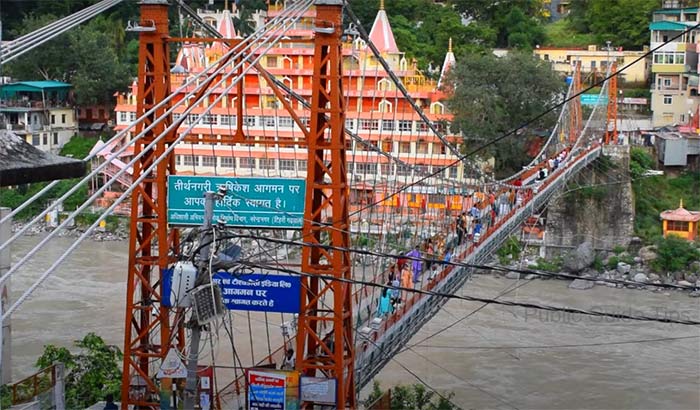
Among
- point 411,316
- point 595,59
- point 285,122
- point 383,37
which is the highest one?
point 383,37

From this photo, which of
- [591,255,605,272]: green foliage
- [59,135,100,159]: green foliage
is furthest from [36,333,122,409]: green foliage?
[59,135,100,159]: green foliage

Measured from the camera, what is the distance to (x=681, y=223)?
51.4 ft

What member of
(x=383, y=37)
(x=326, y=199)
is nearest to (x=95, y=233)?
(x=383, y=37)

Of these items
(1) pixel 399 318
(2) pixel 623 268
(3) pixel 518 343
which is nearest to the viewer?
(1) pixel 399 318

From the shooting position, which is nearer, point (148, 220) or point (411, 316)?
point (148, 220)

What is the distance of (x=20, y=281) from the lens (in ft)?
44.3

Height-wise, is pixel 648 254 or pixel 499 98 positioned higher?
pixel 499 98

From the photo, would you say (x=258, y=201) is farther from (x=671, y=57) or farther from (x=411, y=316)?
(x=671, y=57)

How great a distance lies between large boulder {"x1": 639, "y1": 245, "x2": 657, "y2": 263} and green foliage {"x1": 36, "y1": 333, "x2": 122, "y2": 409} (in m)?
9.00

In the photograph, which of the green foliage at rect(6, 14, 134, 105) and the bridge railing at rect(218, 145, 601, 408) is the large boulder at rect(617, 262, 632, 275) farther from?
the green foliage at rect(6, 14, 134, 105)

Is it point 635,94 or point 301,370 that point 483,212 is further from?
point 635,94

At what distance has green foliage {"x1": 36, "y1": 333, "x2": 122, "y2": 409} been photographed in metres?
7.15

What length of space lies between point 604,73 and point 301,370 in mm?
16455

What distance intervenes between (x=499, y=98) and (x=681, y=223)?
3028 mm
